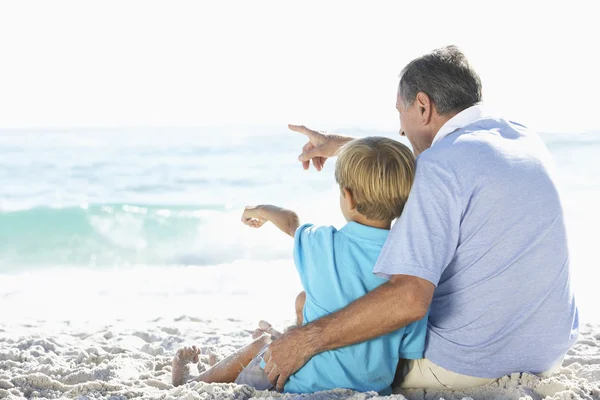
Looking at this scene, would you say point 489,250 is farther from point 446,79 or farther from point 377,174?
point 446,79

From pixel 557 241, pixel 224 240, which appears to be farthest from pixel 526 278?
pixel 224 240

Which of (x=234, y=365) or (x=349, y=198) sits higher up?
(x=349, y=198)

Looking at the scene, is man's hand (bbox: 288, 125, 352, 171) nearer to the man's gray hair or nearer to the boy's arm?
the boy's arm

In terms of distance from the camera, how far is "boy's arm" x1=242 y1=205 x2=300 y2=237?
111 inches

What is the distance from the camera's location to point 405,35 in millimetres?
25875

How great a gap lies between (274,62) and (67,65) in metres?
7.97

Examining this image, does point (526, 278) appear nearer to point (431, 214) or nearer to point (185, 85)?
point (431, 214)

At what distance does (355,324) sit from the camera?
2355 millimetres

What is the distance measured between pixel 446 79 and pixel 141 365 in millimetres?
2176

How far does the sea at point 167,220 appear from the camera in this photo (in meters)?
6.56

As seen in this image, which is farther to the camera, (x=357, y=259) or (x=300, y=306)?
(x=300, y=306)

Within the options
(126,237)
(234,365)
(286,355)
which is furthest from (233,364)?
(126,237)

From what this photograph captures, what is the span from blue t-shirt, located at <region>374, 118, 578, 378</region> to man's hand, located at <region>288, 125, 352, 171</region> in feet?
2.92

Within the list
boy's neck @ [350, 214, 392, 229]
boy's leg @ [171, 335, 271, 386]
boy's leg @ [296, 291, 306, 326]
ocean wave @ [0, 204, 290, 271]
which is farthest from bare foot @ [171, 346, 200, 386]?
ocean wave @ [0, 204, 290, 271]
